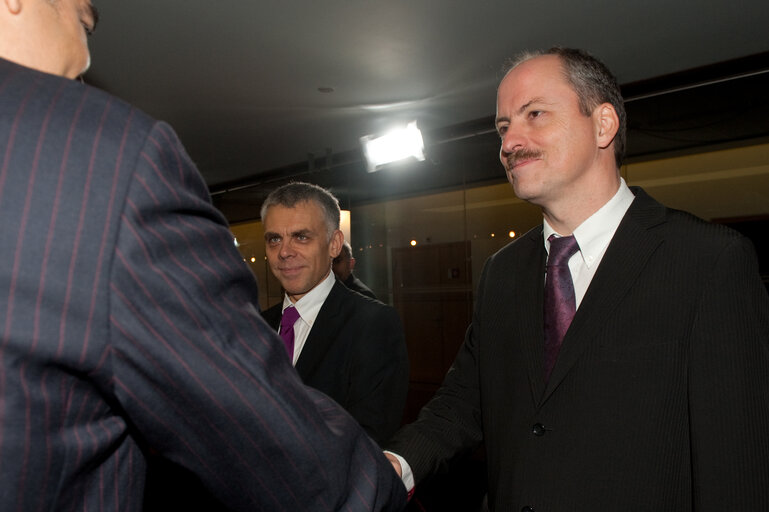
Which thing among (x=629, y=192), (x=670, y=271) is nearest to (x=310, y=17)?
(x=629, y=192)

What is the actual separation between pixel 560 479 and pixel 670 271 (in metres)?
0.54

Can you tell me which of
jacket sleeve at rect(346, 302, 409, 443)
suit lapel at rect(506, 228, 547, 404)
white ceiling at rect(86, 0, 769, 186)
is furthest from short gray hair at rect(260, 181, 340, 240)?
white ceiling at rect(86, 0, 769, 186)

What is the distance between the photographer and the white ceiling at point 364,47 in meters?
3.34

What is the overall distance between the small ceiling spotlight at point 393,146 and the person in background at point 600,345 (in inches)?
154

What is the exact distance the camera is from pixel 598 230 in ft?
4.94

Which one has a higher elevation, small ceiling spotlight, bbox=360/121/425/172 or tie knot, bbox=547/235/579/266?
small ceiling spotlight, bbox=360/121/425/172

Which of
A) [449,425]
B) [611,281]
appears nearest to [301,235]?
[449,425]

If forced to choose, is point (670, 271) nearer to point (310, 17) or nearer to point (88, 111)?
point (88, 111)

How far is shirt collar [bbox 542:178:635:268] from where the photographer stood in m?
1.50

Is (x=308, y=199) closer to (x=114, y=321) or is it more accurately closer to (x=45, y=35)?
(x=45, y=35)

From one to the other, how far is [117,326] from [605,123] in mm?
1431

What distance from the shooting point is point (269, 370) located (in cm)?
71

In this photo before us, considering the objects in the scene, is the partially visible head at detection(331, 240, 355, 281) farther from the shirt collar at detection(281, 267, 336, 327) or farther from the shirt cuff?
the shirt cuff

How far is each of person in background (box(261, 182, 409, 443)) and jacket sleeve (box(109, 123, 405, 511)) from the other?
1.23 m
